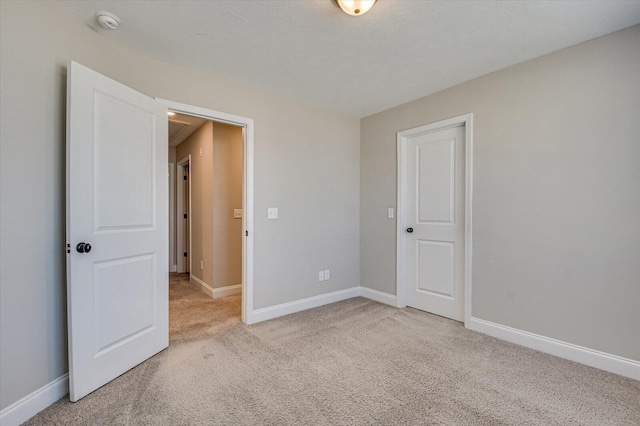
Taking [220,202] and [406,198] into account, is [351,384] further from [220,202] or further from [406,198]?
[220,202]

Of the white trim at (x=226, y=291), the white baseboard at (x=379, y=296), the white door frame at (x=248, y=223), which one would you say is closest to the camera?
the white door frame at (x=248, y=223)

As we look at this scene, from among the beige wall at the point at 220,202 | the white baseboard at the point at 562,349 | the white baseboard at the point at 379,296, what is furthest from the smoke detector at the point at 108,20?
the white baseboard at the point at 562,349

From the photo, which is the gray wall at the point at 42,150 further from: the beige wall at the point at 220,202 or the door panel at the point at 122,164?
the beige wall at the point at 220,202

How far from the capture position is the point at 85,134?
71.9 inches

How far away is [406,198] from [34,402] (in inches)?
134

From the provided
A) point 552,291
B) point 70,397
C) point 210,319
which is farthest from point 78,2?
point 552,291

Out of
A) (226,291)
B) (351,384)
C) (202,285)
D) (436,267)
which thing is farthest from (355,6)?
(202,285)

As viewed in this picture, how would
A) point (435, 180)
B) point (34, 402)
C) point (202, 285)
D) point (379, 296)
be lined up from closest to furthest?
point (34, 402), point (435, 180), point (379, 296), point (202, 285)

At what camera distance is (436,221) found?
324 cm

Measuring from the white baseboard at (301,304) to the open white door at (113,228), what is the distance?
906 millimetres

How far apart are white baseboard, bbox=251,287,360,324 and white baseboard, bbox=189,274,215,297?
119cm

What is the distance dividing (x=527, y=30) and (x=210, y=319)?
364cm

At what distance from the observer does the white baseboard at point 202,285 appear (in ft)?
13.2

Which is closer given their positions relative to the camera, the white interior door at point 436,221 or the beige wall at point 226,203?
the white interior door at point 436,221
